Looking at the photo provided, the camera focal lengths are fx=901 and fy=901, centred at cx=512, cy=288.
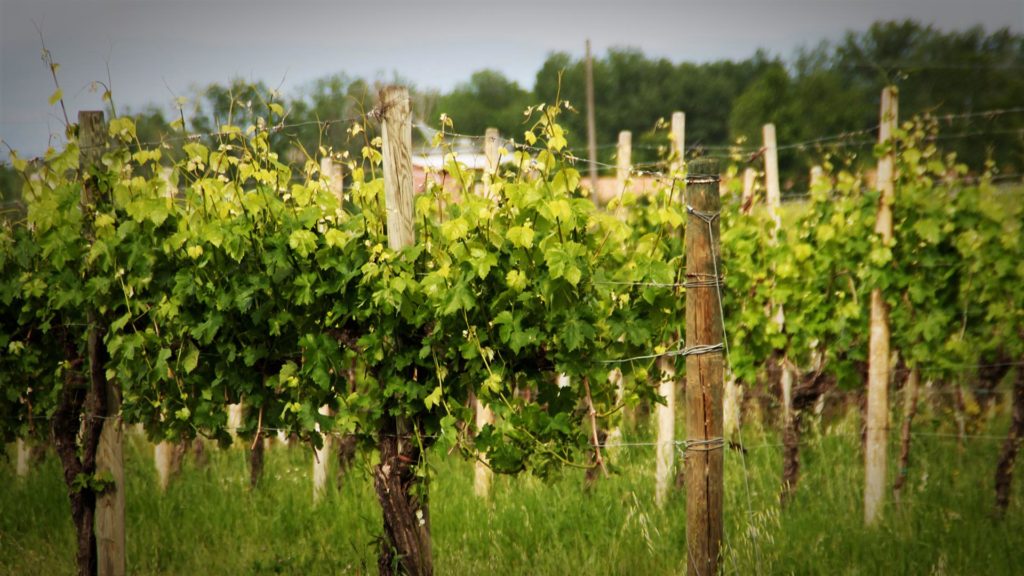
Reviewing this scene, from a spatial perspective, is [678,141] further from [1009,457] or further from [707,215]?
[1009,457]

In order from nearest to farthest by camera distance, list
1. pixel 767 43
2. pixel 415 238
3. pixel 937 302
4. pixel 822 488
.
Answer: pixel 415 238 → pixel 937 302 → pixel 822 488 → pixel 767 43

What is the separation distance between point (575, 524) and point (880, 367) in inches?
90.5

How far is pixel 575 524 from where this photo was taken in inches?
230

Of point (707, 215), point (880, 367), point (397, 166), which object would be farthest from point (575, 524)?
point (397, 166)

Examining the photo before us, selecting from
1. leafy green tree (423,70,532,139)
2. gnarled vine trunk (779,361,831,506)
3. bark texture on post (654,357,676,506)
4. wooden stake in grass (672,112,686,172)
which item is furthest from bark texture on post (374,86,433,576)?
leafy green tree (423,70,532,139)

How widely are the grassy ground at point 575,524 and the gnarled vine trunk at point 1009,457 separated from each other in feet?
0.27

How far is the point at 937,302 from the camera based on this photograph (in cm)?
596

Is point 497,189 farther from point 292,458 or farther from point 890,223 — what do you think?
point 292,458

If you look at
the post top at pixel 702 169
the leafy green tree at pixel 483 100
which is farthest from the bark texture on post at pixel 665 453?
the leafy green tree at pixel 483 100

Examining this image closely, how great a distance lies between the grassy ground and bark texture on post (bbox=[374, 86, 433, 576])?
23 cm

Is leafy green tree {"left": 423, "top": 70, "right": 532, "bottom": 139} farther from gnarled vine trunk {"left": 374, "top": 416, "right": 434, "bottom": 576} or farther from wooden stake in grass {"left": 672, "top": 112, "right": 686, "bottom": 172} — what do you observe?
gnarled vine trunk {"left": 374, "top": 416, "right": 434, "bottom": 576}

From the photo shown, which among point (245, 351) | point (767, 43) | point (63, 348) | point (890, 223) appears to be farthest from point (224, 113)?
point (767, 43)

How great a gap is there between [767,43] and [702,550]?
5027 cm

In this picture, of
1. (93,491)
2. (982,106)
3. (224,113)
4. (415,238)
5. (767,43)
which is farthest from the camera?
(767,43)
